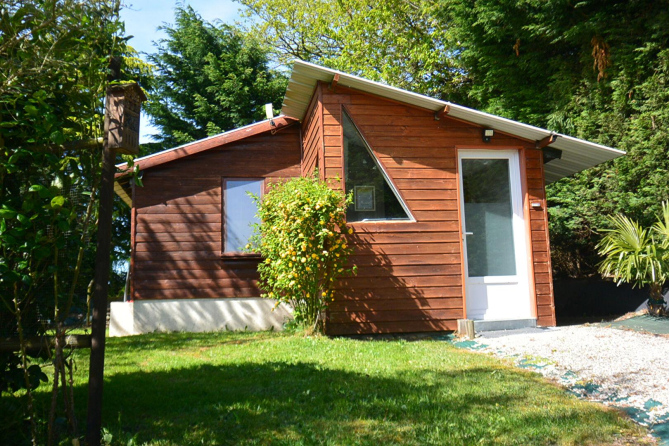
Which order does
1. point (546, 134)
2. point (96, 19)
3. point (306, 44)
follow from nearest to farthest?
1. point (96, 19)
2. point (546, 134)
3. point (306, 44)

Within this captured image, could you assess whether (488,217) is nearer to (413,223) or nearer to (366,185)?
(413,223)

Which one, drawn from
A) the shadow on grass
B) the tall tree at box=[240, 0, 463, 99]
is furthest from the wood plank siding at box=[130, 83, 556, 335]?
the tall tree at box=[240, 0, 463, 99]

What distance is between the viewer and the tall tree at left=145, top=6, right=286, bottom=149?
63.6ft

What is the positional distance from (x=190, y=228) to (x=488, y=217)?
4937mm

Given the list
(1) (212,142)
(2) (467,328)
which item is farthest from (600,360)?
(1) (212,142)

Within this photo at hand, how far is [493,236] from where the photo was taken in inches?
307

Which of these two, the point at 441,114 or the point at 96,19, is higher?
the point at 441,114

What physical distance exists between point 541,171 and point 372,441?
18.8 feet

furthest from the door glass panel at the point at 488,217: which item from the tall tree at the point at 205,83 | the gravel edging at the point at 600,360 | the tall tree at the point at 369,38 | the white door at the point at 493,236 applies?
the tall tree at the point at 205,83

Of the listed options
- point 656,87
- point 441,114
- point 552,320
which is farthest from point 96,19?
point 656,87

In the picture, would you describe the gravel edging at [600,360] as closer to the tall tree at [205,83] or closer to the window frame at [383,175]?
the window frame at [383,175]

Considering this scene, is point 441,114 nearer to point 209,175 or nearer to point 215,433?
point 209,175

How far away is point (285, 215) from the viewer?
702cm

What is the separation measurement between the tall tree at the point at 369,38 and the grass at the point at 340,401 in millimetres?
13851
